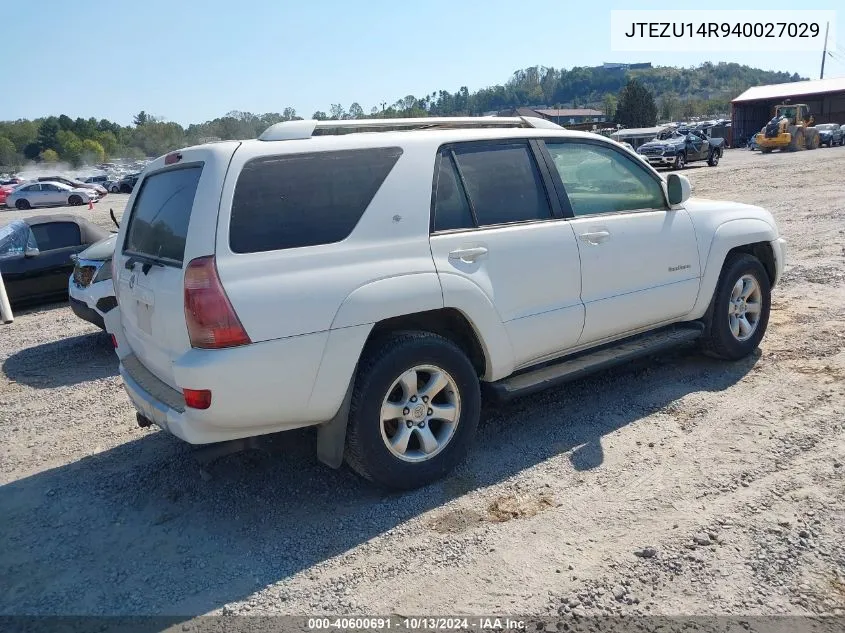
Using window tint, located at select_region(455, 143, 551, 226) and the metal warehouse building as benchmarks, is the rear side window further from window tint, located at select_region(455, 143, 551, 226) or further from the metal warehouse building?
the metal warehouse building

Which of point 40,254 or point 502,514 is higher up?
point 40,254

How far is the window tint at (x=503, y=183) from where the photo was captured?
416 centimetres

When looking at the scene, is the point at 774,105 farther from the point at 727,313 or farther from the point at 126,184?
the point at 727,313

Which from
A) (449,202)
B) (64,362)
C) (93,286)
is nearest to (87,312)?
(93,286)

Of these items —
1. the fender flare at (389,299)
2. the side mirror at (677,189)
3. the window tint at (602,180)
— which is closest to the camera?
the fender flare at (389,299)

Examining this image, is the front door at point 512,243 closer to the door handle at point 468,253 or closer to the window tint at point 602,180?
the door handle at point 468,253

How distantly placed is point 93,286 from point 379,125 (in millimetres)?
4522

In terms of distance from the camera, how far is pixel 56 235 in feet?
32.8

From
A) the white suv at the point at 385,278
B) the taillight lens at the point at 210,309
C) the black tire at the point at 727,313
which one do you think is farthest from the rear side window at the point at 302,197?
the black tire at the point at 727,313

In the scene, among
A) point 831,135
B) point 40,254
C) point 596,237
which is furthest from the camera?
point 831,135

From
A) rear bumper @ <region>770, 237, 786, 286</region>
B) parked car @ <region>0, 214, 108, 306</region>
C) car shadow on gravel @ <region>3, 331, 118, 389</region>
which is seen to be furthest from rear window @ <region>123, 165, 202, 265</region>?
parked car @ <region>0, 214, 108, 306</region>

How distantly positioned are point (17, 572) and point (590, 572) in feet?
8.98

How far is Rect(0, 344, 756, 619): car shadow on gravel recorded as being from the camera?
320 centimetres

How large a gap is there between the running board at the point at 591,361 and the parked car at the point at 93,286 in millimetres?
4551
